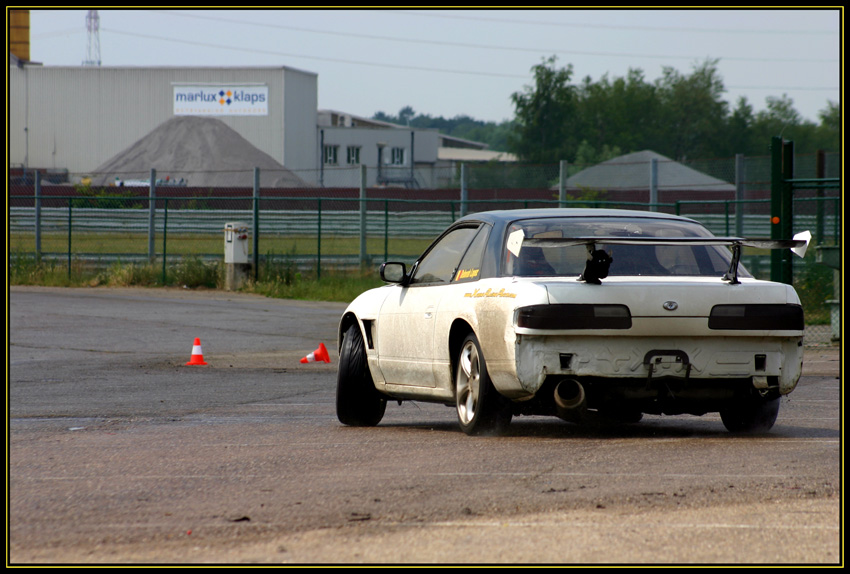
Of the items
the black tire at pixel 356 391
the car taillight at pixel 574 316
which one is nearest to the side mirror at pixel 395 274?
the black tire at pixel 356 391

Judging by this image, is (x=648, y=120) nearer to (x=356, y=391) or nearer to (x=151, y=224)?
(x=151, y=224)

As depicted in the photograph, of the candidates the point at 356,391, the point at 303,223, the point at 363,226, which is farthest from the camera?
the point at 303,223

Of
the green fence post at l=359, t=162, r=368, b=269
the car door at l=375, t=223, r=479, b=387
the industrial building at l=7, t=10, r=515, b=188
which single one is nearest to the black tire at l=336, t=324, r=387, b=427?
the car door at l=375, t=223, r=479, b=387

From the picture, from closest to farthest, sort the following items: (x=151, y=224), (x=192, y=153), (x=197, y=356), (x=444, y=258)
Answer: (x=444, y=258)
(x=197, y=356)
(x=151, y=224)
(x=192, y=153)

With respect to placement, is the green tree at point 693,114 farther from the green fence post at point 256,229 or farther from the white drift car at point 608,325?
the white drift car at point 608,325

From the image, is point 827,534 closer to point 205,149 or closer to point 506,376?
point 506,376

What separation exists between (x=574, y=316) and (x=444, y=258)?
183 cm

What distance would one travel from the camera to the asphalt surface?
4.34 meters

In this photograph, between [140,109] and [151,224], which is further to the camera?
[140,109]

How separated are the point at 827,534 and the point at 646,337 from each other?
235cm

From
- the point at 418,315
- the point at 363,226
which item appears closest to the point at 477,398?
the point at 418,315

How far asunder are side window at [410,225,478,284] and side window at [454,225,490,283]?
131 millimetres

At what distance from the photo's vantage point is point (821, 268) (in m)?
17.5

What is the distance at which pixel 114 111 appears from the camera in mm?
A: 74312
